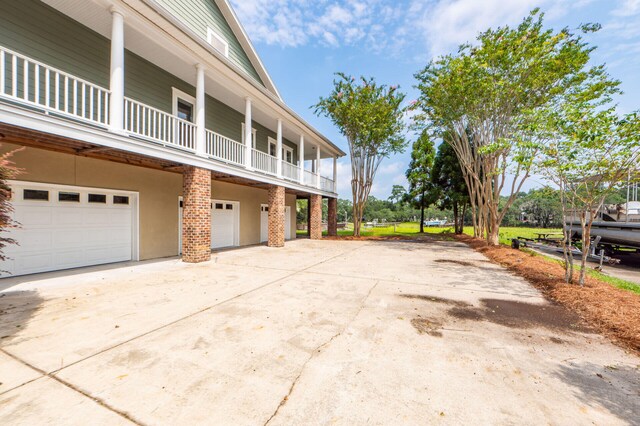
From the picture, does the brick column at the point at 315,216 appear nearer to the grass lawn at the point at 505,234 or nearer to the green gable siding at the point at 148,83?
the grass lawn at the point at 505,234

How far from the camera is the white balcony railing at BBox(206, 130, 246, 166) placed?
8711mm

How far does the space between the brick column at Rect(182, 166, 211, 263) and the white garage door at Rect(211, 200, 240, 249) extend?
3094 millimetres

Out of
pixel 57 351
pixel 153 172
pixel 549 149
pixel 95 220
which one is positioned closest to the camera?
A: pixel 57 351

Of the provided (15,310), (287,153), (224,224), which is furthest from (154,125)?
(287,153)

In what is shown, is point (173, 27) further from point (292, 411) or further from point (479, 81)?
point (479, 81)

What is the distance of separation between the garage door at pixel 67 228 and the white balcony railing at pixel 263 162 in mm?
4470

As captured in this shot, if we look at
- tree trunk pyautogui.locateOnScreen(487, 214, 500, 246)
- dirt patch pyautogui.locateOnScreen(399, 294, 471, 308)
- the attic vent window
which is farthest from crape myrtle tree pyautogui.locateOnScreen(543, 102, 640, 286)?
the attic vent window

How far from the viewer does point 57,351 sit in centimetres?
277

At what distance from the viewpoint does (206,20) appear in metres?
11.1

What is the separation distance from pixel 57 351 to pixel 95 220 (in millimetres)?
5631

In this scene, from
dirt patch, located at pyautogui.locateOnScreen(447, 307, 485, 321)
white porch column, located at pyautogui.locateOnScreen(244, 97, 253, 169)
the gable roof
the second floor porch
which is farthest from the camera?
the gable roof

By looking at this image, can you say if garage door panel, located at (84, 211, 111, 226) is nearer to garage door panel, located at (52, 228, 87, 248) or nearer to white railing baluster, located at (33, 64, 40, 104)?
garage door panel, located at (52, 228, 87, 248)

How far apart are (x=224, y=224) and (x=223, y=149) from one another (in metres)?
3.74

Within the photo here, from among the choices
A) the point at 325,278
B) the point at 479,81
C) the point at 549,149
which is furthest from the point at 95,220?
the point at 479,81
